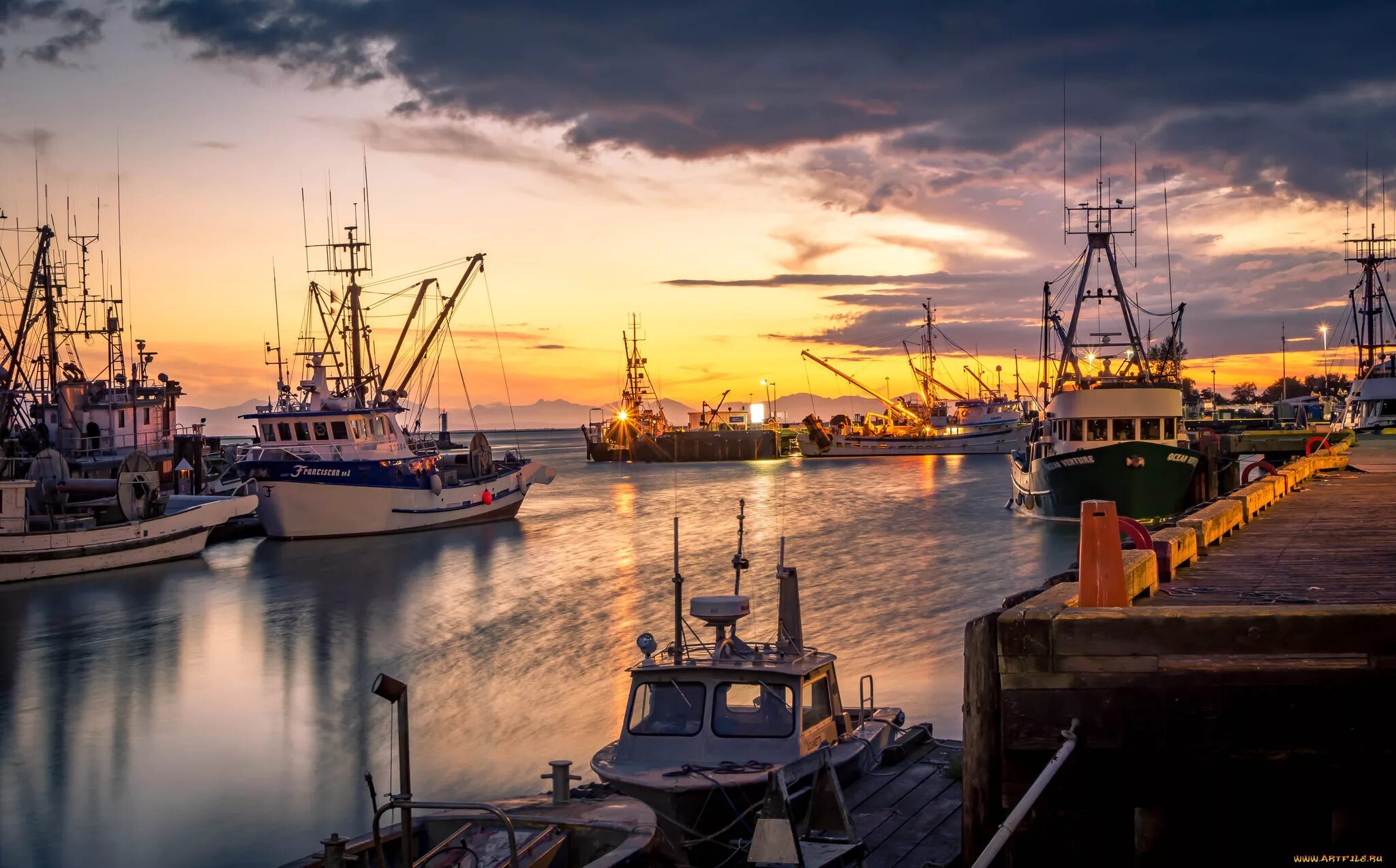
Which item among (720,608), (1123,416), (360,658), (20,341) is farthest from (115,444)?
(720,608)

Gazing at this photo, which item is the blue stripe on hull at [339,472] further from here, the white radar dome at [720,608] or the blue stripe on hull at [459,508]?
the white radar dome at [720,608]

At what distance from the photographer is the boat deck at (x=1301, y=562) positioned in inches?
396

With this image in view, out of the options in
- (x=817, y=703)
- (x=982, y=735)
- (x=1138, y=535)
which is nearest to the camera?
(x=982, y=735)

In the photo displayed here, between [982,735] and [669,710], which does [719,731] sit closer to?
[669,710]

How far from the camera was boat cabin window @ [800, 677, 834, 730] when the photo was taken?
1239 cm

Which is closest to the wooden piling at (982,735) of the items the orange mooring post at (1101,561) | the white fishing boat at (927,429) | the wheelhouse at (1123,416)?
the orange mooring post at (1101,561)

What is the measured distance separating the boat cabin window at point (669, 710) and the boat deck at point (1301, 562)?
4314mm

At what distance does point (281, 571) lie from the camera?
43.1 m

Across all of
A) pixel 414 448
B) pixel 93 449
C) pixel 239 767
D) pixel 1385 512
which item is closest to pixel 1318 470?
pixel 1385 512

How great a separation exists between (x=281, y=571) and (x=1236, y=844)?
40.5 metres

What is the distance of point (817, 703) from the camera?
12648 millimetres

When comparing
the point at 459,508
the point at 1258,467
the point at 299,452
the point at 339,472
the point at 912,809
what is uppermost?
the point at 299,452

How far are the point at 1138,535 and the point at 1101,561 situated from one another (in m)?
3.08

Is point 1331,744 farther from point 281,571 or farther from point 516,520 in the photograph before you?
point 516,520
